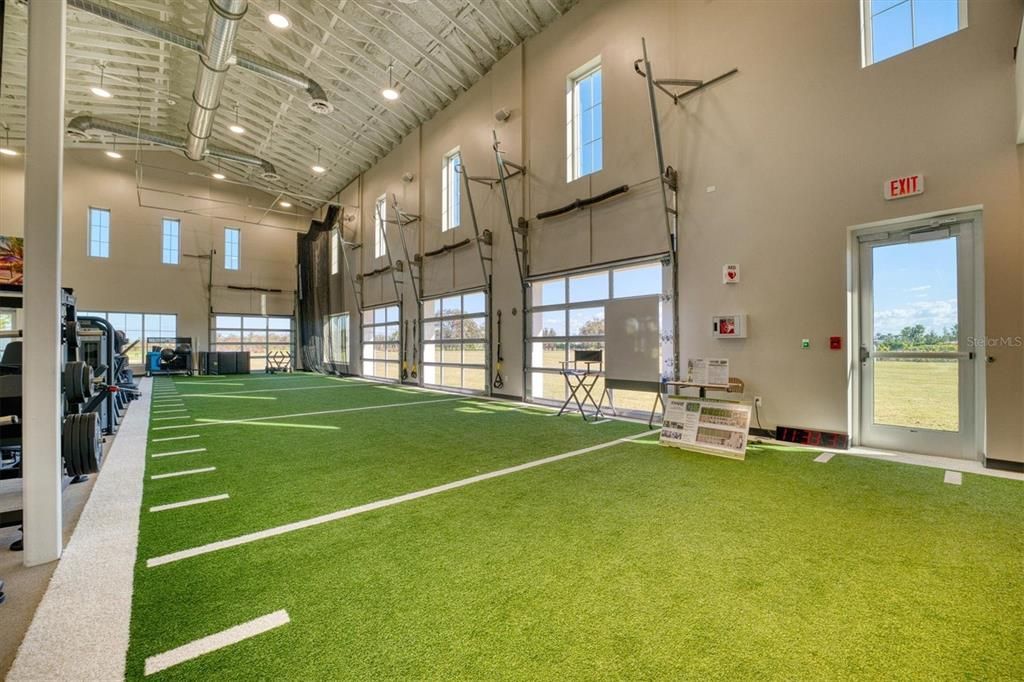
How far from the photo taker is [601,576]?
176cm

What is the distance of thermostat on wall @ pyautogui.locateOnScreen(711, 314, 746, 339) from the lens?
4.56 m

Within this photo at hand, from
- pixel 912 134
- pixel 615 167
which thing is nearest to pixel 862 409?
pixel 912 134

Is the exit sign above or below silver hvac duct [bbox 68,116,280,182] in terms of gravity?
below

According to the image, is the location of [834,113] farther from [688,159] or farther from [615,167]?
[615,167]

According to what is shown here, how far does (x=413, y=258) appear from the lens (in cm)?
1011

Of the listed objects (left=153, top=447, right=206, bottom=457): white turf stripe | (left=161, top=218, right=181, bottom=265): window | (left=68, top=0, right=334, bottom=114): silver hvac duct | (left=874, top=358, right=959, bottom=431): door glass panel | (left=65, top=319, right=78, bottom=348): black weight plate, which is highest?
(left=68, top=0, right=334, bottom=114): silver hvac duct

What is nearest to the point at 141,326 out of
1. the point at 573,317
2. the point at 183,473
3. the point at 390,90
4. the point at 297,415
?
the point at 297,415

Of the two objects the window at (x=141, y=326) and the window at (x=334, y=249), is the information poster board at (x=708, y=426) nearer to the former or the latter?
the window at (x=334, y=249)

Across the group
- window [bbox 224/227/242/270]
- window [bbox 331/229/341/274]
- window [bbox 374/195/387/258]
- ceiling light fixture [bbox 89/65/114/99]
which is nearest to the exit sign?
window [bbox 374/195/387/258]

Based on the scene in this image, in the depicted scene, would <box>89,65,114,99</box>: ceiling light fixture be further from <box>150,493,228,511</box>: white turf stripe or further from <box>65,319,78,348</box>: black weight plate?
<box>150,493,228,511</box>: white turf stripe

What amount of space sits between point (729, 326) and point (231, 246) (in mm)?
16156

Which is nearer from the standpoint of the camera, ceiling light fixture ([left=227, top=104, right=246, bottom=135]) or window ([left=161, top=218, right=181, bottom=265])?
ceiling light fixture ([left=227, top=104, right=246, bottom=135])

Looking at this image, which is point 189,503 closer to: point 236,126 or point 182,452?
point 182,452

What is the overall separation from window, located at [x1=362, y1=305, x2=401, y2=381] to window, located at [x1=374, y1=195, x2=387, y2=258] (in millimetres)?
1627
